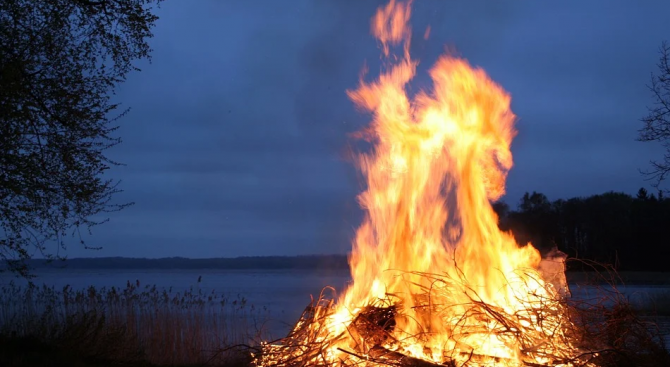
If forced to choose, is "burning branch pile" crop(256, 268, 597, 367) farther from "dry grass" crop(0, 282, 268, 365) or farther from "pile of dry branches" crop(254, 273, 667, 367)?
"dry grass" crop(0, 282, 268, 365)

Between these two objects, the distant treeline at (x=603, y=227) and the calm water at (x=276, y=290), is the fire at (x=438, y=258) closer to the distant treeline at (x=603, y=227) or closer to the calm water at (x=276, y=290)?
the calm water at (x=276, y=290)

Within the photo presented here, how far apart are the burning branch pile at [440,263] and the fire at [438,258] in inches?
0.5

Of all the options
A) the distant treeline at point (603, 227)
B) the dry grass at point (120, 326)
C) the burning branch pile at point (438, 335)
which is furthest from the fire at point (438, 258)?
the distant treeline at point (603, 227)

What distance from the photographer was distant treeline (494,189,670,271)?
33719mm

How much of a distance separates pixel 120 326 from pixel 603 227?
33.7 meters

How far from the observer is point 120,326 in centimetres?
1081

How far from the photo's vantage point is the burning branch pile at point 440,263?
18.9 ft

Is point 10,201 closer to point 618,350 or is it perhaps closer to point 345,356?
point 345,356

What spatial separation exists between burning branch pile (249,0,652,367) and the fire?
0.5 inches

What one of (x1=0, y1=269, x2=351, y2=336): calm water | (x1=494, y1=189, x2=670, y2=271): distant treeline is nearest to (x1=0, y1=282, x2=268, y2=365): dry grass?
(x1=0, y1=269, x2=351, y2=336): calm water

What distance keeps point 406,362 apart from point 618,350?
1.88m

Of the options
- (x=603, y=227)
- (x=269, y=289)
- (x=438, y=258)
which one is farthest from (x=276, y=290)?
(x=438, y=258)

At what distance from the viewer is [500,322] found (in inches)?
222

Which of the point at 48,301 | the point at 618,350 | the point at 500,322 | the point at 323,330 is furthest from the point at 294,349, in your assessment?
the point at 48,301
